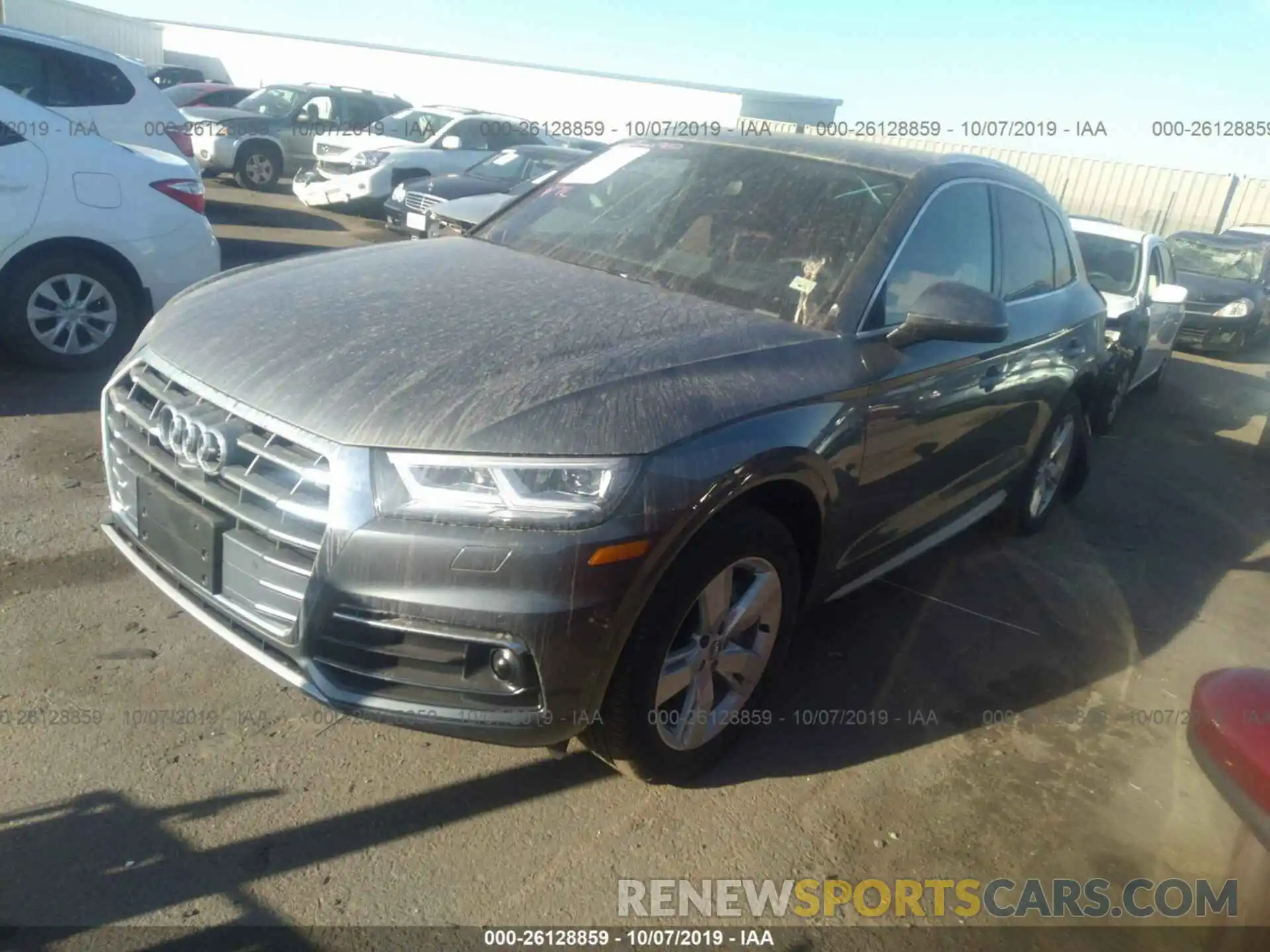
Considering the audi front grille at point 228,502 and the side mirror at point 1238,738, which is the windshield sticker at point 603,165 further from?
the side mirror at point 1238,738

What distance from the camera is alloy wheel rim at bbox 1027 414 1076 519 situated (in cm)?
509

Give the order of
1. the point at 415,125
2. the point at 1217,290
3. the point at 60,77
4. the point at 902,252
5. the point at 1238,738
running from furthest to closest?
the point at 415,125 < the point at 1217,290 < the point at 60,77 < the point at 902,252 < the point at 1238,738

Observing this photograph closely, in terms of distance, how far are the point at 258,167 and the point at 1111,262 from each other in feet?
40.4

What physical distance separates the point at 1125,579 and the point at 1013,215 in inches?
76.8

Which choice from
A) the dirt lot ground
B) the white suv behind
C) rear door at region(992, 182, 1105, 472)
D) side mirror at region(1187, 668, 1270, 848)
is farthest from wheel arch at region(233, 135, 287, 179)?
side mirror at region(1187, 668, 1270, 848)

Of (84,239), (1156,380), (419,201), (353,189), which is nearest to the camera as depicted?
(84,239)

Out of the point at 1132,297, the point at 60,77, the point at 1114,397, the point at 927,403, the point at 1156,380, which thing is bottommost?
the point at 1156,380

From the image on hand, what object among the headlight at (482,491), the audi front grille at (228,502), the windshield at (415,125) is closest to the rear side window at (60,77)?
the audi front grille at (228,502)

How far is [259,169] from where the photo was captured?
1534cm

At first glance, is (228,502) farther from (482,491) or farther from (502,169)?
(502,169)

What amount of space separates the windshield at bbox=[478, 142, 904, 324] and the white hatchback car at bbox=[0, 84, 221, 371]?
2.61 m

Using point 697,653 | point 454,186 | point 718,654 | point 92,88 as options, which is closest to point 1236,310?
point 454,186

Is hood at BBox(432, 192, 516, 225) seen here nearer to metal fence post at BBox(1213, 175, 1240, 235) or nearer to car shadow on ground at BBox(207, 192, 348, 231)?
car shadow on ground at BBox(207, 192, 348, 231)

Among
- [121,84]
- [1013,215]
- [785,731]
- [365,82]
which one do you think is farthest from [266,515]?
[365,82]
